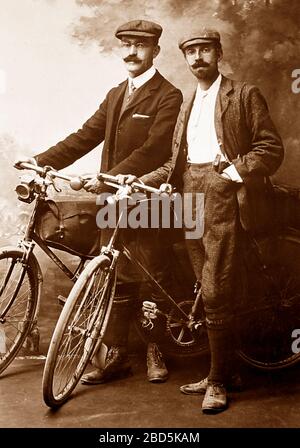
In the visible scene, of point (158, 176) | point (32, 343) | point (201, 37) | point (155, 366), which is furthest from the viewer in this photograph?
point (32, 343)

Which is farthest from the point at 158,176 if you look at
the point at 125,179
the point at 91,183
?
the point at 91,183

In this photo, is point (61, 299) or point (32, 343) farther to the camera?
point (32, 343)

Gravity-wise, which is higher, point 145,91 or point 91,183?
point 145,91

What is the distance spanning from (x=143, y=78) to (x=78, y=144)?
510 mm

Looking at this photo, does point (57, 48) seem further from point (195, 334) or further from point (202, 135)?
point (195, 334)

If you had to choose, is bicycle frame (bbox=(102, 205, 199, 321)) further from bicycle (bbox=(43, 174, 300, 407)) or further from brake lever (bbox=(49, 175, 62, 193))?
brake lever (bbox=(49, 175, 62, 193))

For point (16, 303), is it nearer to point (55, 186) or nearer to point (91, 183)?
point (55, 186)

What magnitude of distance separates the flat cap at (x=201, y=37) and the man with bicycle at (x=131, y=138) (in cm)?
22

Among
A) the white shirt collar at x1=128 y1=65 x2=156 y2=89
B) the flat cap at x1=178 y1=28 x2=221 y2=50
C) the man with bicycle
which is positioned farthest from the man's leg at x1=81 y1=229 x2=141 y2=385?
the flat cap at x1=178 y1=28 x2=221 y2=50

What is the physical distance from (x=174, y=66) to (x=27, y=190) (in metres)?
1.05

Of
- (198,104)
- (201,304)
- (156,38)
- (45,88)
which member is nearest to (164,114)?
(198,104)

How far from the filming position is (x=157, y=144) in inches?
115

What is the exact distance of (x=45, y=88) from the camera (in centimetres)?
315

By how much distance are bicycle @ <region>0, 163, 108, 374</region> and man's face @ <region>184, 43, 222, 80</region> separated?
84 cm
